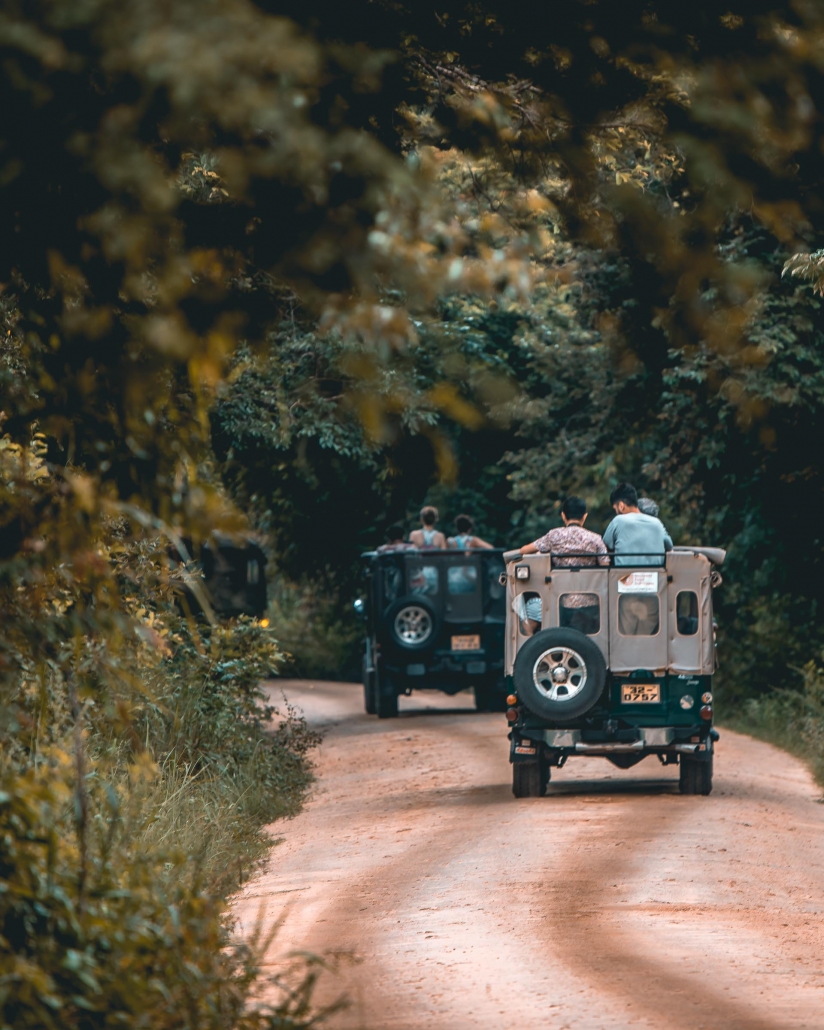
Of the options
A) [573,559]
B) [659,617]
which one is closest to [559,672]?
[659,617]

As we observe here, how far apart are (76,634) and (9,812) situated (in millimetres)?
670

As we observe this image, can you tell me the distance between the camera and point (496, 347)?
3362 cm

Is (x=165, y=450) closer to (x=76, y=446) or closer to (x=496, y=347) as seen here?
(x=76, y=446)

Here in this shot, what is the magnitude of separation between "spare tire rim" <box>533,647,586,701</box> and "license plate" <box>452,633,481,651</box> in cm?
1037

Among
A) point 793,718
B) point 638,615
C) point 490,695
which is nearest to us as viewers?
point 638,615

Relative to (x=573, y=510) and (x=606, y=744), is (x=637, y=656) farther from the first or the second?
(x=573, y=510)

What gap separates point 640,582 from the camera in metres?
15.1

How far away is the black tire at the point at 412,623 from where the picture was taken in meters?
24.8

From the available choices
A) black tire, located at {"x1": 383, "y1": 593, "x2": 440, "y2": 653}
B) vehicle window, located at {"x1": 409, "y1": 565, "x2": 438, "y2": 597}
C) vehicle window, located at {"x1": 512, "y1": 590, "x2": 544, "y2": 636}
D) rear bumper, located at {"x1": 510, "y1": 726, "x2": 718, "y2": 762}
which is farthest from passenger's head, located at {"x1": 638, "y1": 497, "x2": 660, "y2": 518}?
vehicle window, located at {"x1": 409, "y1": 565, "x2": 438, "y2": 597}

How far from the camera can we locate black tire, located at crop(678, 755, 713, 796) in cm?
1567

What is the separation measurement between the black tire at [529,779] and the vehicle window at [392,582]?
31.5ft

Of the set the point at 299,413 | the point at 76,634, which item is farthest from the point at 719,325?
the point at 299,413

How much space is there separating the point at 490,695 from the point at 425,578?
2.63 metres

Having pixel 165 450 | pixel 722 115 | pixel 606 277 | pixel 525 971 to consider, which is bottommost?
pixel 525 971
